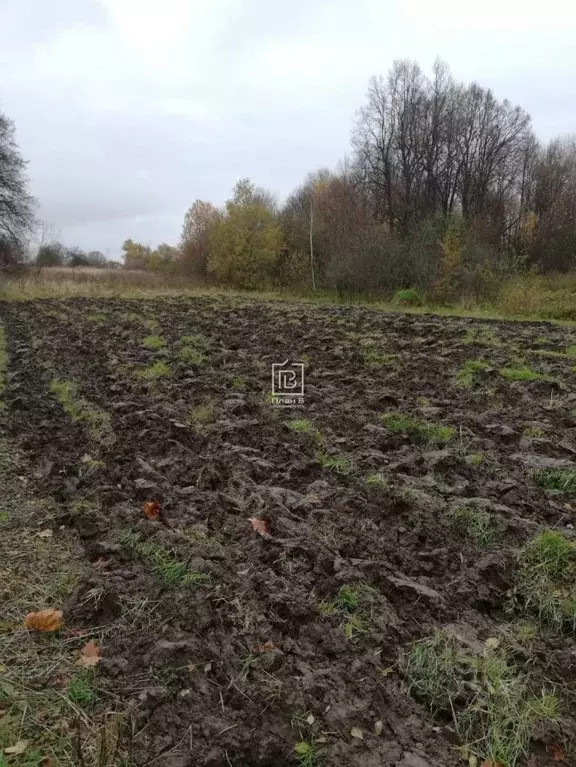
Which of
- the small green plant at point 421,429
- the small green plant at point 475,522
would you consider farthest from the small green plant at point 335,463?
the small green plant at point 475,522

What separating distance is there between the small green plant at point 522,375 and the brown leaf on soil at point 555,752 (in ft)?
17.9

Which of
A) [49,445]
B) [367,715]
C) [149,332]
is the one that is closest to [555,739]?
[367,715]

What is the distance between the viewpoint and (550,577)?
9.48ft

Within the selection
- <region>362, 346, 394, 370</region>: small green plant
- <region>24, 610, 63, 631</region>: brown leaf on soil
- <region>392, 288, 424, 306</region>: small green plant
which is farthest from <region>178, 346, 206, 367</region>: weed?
<region>392, 288, 424, 306</region>: small green plant

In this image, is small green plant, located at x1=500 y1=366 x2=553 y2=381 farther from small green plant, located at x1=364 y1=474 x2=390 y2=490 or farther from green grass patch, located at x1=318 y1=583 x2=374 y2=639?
green grass patch, located at x1=318 y1=583 x2=374 y2=639

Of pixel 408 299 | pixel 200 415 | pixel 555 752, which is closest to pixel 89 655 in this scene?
pixel 555 752

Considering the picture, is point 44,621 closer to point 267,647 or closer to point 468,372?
point 267,647

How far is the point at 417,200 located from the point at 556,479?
29376mm

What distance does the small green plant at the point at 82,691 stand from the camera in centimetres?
212

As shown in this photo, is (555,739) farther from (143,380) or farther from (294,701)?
(143,380)

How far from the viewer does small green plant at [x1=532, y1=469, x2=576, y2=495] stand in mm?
3910

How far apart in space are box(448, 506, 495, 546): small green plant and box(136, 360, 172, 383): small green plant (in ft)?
14.9

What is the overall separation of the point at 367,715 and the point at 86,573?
170 centimetres

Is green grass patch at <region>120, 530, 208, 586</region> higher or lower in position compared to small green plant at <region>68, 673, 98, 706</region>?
higher
